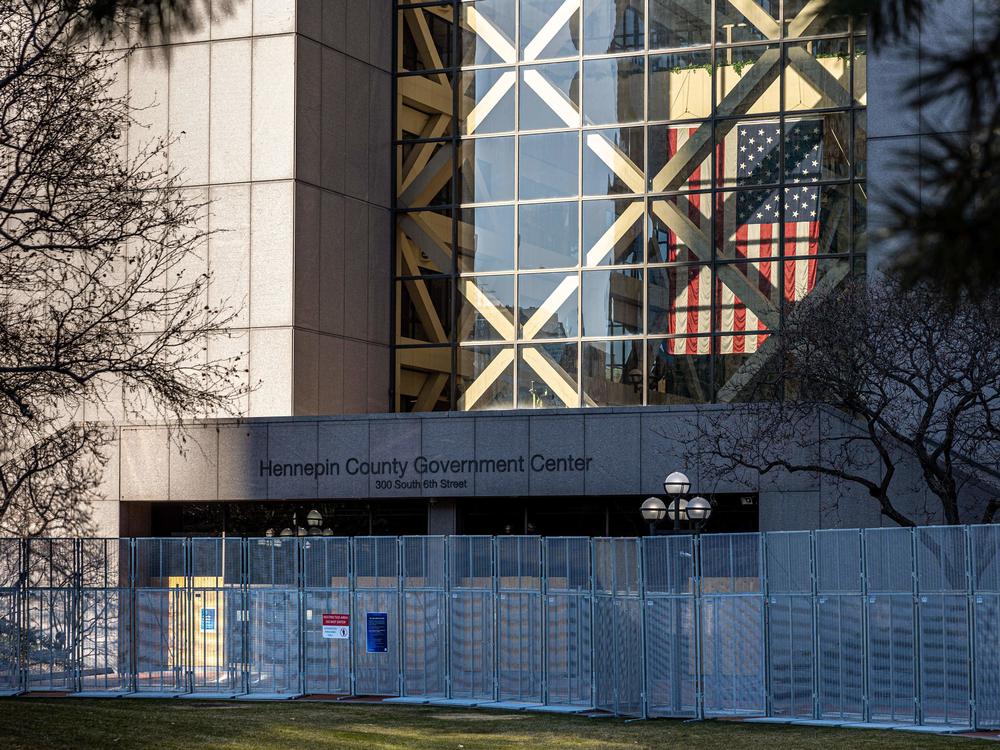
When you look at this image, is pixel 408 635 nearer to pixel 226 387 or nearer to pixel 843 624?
pixel 843 624

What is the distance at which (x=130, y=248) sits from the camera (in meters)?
37.9

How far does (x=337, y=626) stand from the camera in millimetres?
26688

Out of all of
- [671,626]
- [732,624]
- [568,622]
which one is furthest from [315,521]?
[732,624]

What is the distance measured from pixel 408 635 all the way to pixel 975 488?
1136 cm

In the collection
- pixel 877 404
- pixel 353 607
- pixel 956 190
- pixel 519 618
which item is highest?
pixel 877 404

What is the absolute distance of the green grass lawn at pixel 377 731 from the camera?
18.2 metres

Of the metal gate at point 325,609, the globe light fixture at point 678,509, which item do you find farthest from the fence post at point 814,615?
the metal gate at point 325,609

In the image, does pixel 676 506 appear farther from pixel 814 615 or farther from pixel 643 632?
pixel 814 615

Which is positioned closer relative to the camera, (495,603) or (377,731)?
(377,731)

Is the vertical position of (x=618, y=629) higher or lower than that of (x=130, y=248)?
lower

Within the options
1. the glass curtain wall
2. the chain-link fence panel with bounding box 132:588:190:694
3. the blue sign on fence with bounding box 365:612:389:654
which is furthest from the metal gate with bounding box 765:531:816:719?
the glass curtain wall

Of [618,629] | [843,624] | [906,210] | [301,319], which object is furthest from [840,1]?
[301,319]

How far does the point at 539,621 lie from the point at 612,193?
16286mm

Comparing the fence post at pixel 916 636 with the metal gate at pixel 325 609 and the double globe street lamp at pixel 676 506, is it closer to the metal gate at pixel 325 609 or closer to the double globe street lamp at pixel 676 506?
the double globe street lamp at pixel 676 506
